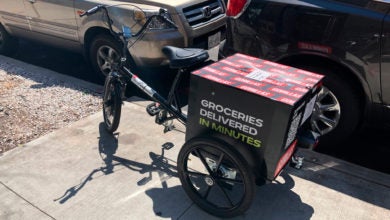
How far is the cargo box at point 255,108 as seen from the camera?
2213 mm

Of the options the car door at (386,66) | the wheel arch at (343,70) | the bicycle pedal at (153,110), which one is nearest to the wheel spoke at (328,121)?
the wheel arch at (343,70)

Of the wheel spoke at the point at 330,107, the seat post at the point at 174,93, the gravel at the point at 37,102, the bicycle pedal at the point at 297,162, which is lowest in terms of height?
the gravel at the point at 37,102

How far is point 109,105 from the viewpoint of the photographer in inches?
144

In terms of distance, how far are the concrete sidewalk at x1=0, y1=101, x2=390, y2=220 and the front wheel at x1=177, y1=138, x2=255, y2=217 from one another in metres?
0.14

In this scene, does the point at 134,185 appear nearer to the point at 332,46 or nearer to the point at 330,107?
the point at 330,107

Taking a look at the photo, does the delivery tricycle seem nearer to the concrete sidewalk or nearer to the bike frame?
the concrete sidewalk

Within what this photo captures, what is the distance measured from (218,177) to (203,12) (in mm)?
2643

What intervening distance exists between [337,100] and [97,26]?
3119 millimetres

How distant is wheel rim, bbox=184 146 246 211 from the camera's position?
98.2 inches

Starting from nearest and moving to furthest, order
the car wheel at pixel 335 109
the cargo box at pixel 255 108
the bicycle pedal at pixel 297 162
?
1. the cargo box at pixel 255 108
2. the bicycle pedal at pixel 297 162
3. the car wheel at pixel 335 109

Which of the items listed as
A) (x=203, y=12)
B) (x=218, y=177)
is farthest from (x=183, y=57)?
(x=203, y=12)

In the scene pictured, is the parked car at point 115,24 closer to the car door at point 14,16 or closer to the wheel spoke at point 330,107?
the car door at point 14,16

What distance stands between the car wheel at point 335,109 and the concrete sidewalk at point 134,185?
10.7 inches

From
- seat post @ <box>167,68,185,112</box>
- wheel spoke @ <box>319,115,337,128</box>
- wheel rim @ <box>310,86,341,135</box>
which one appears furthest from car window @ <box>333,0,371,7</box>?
seat post @ <box>167,68,185,112</box>
